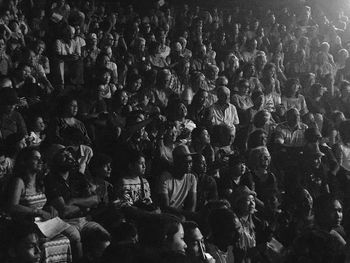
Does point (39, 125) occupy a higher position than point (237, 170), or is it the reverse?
point (39, 125)

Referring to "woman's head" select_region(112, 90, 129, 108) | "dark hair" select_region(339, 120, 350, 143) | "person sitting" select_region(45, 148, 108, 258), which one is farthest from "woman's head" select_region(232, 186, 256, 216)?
"dark hair" select_region(339, 120, 350, 143)

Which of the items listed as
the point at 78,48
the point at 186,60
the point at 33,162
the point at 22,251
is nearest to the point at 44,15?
the point at 78,48

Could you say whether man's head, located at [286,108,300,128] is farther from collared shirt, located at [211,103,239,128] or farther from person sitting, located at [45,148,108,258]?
person sitting, located at [45,148,108,258]

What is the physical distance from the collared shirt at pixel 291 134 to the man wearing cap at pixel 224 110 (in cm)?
62

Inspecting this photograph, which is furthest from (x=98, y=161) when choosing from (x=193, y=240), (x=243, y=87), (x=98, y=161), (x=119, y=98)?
(x=243, y=87)

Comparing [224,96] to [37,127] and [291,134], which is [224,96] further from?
[37,127]

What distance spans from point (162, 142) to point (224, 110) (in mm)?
1893

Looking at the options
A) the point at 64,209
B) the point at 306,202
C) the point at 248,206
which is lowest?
the point at 306,202

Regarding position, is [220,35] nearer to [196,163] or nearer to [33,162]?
[196,163]

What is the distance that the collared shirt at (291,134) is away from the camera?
27.5 ft

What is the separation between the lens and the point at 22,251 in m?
4.24

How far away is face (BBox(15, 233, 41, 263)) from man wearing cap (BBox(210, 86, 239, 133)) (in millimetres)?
4439

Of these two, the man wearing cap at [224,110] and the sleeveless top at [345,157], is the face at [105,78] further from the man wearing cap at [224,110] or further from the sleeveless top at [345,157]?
the sleeveless top at [345,157]

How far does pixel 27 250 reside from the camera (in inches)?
167
